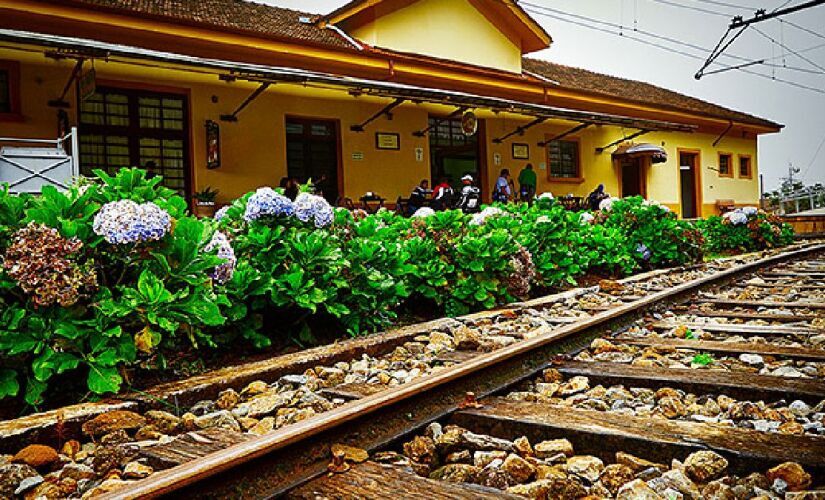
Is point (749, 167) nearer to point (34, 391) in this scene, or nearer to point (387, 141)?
point (387, 141)

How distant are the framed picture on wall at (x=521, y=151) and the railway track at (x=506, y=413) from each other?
1370cm

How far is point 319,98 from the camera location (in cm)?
1372

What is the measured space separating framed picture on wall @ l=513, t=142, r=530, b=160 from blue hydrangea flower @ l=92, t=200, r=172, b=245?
51.1ft

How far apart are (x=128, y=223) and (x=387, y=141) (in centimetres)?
1234

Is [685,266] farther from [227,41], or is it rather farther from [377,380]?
[227,41]

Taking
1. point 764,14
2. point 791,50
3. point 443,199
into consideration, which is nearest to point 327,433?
point 443,199

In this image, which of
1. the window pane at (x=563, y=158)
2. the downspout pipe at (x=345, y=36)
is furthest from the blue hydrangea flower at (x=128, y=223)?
the window pane at (x=563, y=158)

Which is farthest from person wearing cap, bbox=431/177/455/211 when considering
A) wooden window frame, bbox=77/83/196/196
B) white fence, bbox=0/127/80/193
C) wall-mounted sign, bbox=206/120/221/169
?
white fence, bbox=0/127/80/193

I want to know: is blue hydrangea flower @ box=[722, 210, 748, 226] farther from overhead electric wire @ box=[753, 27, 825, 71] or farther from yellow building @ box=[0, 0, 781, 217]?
overhead electric wire @ box=[753, 27, 825, 71]

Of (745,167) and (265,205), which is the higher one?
(745,167)

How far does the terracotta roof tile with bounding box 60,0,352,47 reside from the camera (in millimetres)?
10537

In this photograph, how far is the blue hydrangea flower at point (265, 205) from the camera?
4.05 metres

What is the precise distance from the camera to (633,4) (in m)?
16.9

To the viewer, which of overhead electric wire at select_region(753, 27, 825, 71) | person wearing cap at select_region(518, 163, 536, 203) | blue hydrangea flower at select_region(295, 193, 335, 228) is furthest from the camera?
overhead electric wire at select_region(753, 27, 825, 71)
